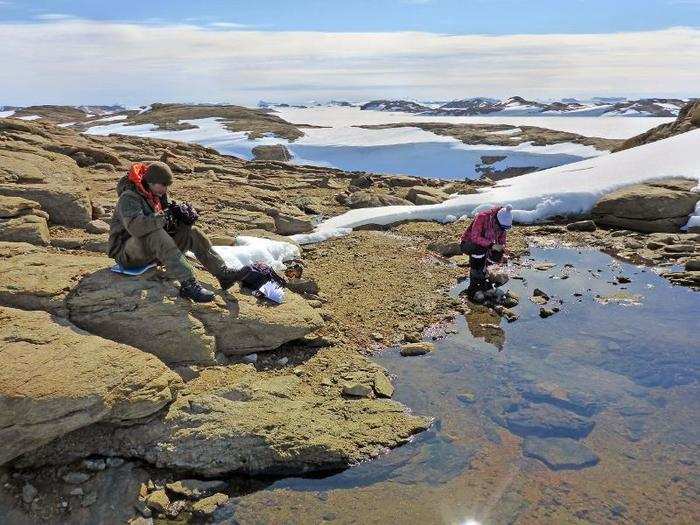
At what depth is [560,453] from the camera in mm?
6512

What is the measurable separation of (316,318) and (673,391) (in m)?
5.38

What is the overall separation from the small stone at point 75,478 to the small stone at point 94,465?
0.10m

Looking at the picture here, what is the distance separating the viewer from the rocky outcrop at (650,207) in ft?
54.0

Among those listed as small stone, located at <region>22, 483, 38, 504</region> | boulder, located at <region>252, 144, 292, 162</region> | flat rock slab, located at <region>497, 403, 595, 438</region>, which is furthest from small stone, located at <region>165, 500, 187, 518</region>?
boulder, located at <region>252, 144, 292, 162</region>

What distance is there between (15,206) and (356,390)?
23.0ft

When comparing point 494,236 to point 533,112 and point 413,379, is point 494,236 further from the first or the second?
point 533,112

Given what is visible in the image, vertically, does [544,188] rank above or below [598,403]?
above

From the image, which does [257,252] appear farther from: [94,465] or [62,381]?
[94,465]

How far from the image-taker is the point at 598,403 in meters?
7.50

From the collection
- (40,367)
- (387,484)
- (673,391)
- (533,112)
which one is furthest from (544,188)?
(533,112)

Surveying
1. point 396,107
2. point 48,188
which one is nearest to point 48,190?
point 48,188

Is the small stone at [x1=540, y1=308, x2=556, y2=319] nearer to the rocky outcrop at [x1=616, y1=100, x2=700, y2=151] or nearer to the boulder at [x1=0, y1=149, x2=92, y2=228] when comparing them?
the boulder at [x1=0, y1=149, x2=92, y2=228]

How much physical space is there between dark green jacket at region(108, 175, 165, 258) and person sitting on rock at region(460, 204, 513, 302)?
652 centimetres

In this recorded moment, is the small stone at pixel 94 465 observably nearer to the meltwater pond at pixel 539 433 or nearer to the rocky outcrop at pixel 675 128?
the meltwater pond at pixel 539 433
